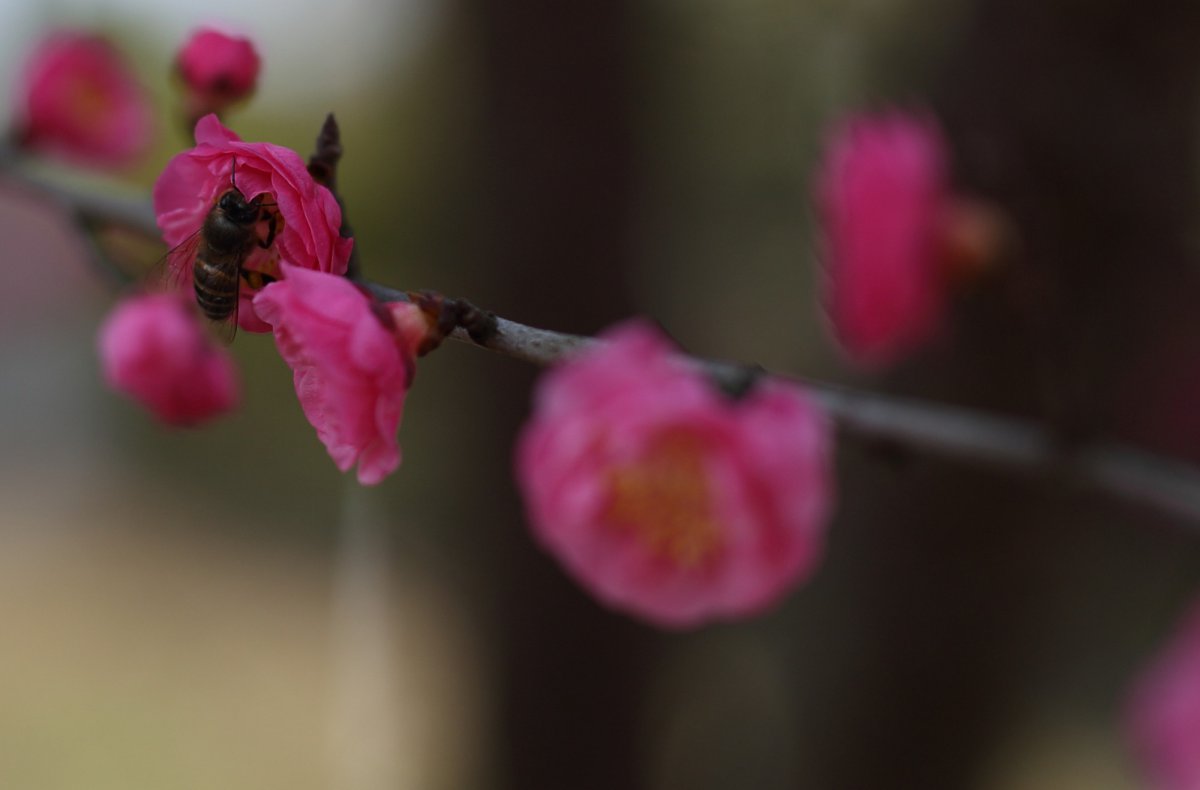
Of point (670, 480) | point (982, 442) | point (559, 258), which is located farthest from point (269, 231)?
point (559, 258)

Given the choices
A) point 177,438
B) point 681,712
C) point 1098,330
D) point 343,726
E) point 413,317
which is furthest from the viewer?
point 177,438

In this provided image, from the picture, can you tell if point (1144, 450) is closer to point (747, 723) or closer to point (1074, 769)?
point (747, 723)

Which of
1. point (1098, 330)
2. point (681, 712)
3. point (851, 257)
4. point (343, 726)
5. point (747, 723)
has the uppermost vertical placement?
point (851, 257)

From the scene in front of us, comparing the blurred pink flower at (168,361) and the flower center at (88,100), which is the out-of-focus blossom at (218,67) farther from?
the flower center at (88,100)

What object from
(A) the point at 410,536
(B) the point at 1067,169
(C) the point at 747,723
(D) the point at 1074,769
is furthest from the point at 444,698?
(B) the point at 1067,169

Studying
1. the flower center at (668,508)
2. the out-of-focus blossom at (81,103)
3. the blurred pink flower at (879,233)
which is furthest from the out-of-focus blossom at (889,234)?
the out-of-focus blossom at (81,103)
